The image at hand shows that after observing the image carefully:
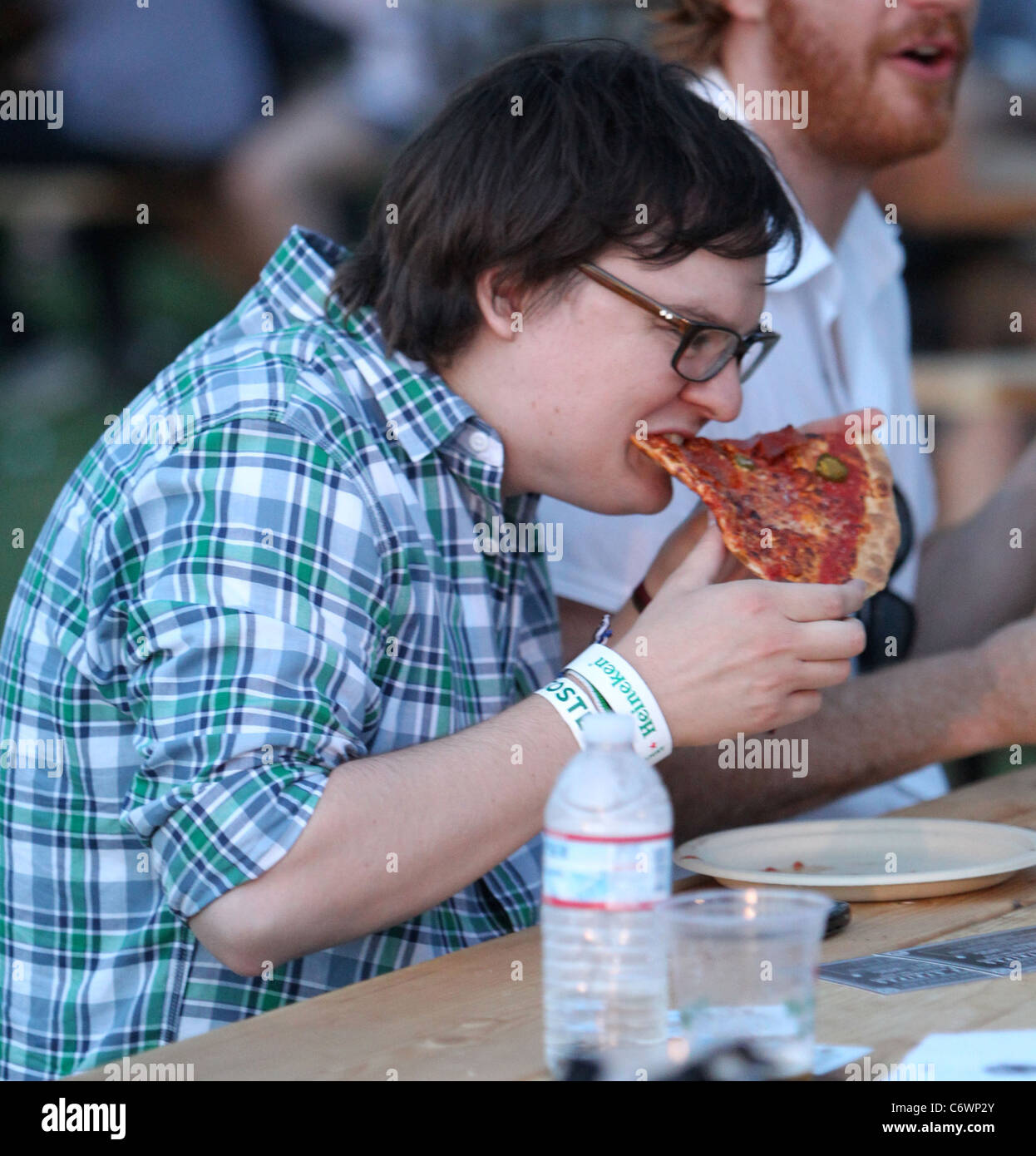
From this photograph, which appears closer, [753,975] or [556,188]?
[753,975]

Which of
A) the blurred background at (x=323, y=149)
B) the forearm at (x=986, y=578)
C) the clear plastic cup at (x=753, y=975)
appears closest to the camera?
the clear plastic cup at (x=753, y=975)

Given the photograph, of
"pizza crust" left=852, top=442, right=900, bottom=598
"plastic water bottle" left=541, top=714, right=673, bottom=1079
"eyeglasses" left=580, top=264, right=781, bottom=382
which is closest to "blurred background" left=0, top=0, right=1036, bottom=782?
"pizza crust" left=852, top=442, right=900, bottom=598

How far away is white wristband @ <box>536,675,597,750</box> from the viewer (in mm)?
1817

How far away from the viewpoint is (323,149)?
5.94 metres

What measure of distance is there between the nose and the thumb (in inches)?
9.9

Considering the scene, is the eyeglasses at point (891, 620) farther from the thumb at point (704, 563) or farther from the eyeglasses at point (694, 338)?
the thumb at point (704, 563)

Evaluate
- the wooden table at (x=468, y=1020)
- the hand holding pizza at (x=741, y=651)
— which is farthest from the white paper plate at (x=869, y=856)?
the hand holding pizza at (x=741, y=651)

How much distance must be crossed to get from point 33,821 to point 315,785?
0.55 metres

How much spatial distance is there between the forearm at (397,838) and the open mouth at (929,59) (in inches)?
78.7

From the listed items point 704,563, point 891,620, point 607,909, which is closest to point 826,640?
point 704,563

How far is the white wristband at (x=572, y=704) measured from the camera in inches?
71.6

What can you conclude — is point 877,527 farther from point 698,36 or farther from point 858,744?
point 698,36

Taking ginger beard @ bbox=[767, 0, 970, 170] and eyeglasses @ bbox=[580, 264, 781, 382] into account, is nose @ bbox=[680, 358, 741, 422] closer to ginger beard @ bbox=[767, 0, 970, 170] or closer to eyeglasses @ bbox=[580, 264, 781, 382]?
eyeglasses @ bbox=[580, 264, 781, 382]

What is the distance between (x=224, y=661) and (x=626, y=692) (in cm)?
48
